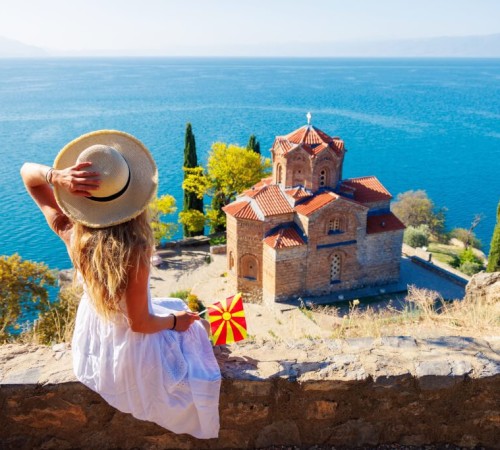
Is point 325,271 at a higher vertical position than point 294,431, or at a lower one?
lower

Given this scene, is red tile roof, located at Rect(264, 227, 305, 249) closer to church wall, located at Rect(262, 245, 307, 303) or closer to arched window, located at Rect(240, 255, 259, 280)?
church wall, located at Rect(262, 245, 307, 303)

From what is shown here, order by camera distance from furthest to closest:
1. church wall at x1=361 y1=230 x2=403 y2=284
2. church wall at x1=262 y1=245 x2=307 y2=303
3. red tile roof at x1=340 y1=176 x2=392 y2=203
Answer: red tile roof at x1=340 y1=176 x2=392 y2=203
church wall at x1=361 y1=230 x2=403 y2=284
church wall at x1=262 y1=245 x2=307 y2=303

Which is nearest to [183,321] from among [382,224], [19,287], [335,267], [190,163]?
[19,287]

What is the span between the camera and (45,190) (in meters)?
3.43

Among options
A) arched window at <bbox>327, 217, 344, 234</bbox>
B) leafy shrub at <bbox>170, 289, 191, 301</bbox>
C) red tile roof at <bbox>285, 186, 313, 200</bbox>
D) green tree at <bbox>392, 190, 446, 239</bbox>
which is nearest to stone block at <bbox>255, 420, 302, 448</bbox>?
red tile roof at <bbox>285, 186, 313, 200</bbox>

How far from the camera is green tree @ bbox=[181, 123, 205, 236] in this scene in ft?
92.5

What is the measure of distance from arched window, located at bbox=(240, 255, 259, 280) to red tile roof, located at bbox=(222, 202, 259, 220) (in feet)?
5.90

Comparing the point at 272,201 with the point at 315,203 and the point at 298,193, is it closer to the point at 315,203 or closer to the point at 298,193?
the point at 298,193

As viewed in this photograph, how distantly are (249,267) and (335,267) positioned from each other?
3.65 m

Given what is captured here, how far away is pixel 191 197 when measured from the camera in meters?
30.0

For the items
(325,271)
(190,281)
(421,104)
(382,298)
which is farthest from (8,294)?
(421,104)

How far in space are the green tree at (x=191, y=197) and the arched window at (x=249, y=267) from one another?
8.11m

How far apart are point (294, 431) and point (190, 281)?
19832 mm

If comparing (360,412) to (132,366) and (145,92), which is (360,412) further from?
(145,92)
